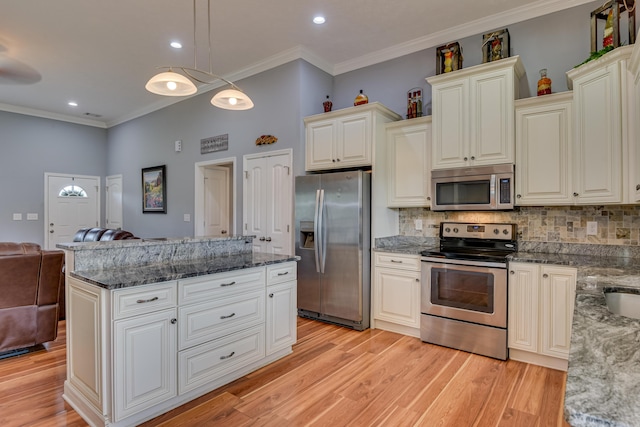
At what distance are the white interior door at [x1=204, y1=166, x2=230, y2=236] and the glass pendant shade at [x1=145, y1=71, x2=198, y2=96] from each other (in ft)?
9.83

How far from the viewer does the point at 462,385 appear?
254cm

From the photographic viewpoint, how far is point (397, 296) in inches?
142

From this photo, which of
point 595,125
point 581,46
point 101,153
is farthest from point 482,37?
point 101,153

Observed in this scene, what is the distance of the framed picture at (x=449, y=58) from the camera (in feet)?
11.6

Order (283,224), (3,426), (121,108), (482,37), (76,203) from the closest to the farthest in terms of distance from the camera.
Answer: (3,426)
(482,37)
(283,224)
(121,108)
(76,203)

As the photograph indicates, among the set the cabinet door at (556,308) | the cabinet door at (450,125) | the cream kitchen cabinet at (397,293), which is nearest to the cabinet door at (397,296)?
the cream kitchen cabinet at (397,293)

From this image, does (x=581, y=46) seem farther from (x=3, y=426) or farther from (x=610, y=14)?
(x=3, y=426)

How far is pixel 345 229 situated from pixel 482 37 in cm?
242

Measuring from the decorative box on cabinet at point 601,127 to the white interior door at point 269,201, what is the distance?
282cm

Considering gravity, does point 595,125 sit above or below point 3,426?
above

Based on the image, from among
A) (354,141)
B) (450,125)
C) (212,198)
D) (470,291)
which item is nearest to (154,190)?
(212,198)

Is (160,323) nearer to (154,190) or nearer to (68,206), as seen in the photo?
(154,190)

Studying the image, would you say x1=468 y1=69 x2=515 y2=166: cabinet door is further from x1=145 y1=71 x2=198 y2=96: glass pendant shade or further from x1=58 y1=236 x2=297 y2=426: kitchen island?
x1=145 y1=71 x2=198 y2=96: glass pendant shade

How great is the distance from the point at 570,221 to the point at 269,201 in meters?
3.17
